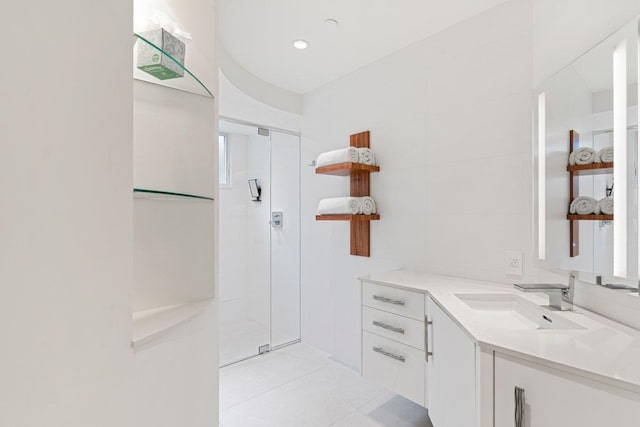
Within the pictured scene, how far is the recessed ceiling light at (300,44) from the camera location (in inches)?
87.9

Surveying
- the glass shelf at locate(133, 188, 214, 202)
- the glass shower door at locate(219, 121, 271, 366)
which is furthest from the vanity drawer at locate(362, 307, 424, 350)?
the glass shower door at locate(219, 121, 271, 366)

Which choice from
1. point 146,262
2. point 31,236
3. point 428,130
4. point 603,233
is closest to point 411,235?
point 428,130

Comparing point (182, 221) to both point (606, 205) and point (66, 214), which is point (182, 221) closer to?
point (66, 214)

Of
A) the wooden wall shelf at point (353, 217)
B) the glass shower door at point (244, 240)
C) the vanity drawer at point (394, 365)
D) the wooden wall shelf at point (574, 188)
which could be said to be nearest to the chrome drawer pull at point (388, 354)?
the vanity drawer at point (394, 365)

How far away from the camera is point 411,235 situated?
2.25 m

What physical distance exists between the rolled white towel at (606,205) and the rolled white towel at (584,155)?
0.17 meters

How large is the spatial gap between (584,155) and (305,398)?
2.09 metres

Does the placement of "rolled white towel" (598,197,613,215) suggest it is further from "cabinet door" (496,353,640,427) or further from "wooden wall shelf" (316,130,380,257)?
"wooden wall shelf" (316,130,380,257)

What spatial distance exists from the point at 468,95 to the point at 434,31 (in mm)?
517

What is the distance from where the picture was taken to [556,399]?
863 mm

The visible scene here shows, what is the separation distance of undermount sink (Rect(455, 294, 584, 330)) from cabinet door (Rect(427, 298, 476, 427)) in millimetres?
139

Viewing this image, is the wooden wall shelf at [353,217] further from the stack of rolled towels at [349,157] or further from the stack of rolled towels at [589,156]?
the stack of rolled towels at [589,156]

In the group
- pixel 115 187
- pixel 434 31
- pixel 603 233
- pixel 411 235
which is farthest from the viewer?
pixel 411 235

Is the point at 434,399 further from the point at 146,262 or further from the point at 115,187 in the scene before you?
the point at 115,187
